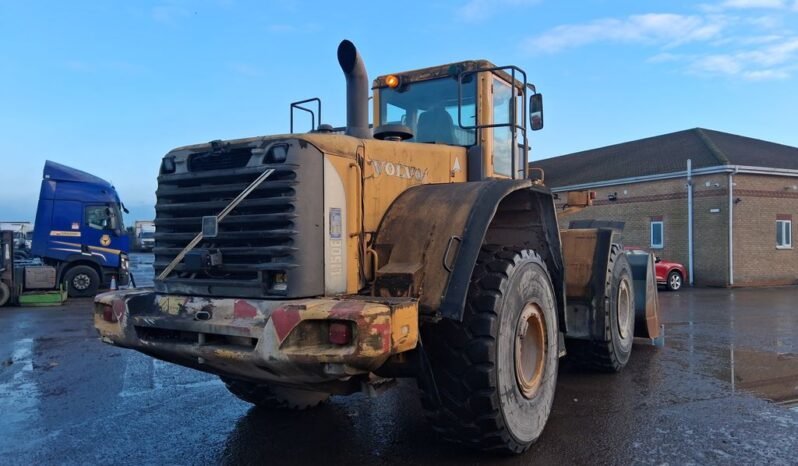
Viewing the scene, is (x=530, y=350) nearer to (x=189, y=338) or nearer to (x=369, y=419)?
(x=369, y=419)

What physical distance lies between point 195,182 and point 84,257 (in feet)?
46.5

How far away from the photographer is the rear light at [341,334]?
10.2ft

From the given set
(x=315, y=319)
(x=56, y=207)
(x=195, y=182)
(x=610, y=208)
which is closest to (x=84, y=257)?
(x=56, y=207)

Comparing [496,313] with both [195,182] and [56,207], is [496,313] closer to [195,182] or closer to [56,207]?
[195,182]

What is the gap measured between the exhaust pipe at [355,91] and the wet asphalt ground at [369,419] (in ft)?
7.56

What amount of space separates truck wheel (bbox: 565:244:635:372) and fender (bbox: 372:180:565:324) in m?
2.41

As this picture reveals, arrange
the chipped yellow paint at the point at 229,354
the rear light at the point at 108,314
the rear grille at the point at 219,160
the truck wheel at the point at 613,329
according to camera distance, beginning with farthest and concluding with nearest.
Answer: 1. the truck wheel at the point at 613,329
2. the rear light at the point at 108,314
3. the rear grille at the point at 219,160
4. the chipped yellow paint at the point at 229,354

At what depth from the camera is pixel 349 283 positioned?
3674mm

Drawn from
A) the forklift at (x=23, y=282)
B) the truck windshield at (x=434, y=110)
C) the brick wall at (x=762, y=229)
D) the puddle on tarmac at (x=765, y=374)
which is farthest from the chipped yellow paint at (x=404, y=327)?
the brick wall at (x=762, y=229)

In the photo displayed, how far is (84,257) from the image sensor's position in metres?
16.0

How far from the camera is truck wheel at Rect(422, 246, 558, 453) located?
3.57m

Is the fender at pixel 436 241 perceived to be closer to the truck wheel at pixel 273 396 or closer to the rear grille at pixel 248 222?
the rear grille at pixel 248 222

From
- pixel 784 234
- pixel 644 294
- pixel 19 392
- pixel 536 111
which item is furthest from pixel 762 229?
pixel 19 392

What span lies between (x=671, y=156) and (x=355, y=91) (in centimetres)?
2324
